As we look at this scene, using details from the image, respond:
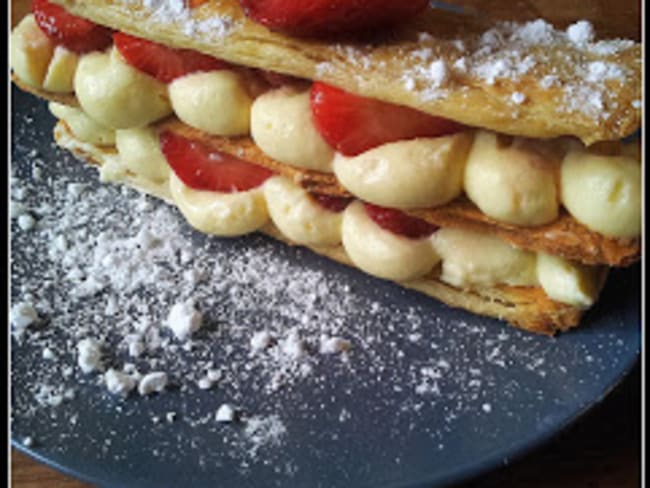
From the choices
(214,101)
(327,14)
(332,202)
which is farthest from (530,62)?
(214,101)

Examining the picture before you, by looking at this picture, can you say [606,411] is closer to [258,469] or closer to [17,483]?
[258,469]

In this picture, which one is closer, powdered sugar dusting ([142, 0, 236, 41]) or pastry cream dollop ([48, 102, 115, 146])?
powdered sugar dusting ([142, 0, 236, 41])

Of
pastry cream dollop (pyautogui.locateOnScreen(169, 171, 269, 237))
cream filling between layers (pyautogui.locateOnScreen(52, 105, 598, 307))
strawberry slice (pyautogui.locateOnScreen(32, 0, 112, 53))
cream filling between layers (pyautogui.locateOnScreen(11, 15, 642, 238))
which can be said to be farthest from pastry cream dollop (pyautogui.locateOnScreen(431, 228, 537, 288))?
strawberry slice (pyautogui.locateOnScreen(32, 0, 112, 53))

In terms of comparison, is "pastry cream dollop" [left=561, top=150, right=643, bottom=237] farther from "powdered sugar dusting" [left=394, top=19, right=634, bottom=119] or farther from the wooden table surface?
the wooden table surface

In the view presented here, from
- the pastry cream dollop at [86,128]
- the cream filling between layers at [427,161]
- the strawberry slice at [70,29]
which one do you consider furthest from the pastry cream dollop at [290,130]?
the pastry cream dollop at [86,128]

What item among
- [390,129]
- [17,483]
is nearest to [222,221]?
[390,129]

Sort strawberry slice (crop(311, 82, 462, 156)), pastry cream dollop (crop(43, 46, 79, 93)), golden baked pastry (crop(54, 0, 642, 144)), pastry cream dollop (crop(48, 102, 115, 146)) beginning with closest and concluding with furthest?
golden baked pastry (crop(54, 0, 642, 144))
strawberry slice (crop(311, 82, 462, 156))
pastry cream dollop (crop(43, 46, 79, 93))
pastry cream dollop (crop(48, 102, 115, 146))

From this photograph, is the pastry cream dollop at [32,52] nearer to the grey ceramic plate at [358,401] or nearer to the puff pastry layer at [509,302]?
the grey ceramic plate at [358,401]
